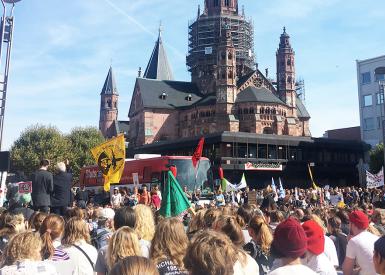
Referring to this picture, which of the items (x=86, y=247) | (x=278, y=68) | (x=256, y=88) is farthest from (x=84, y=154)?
(x=86, y=247)

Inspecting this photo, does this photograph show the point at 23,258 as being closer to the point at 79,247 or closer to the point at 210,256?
the point at 79,247

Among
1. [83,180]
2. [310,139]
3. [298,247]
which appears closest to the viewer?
[298,247]

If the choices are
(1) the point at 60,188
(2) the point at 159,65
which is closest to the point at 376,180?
(1) the point at 60,188

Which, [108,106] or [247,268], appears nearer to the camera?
[247,268]

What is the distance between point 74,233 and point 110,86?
351 feet

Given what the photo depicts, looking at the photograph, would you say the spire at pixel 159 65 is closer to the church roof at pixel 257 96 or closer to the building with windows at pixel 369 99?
the church roof at pixel 257 96

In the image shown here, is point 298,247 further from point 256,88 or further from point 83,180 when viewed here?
point 256,88

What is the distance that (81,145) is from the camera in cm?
6538

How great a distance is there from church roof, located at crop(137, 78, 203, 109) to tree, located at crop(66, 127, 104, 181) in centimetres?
1266

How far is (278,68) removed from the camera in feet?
250

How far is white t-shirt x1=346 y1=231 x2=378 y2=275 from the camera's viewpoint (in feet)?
17.2

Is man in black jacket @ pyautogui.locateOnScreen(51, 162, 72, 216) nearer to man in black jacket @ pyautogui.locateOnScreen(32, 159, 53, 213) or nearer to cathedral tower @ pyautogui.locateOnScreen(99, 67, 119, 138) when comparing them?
man in black jacket @ pyautogui.locateOnScreen(32, 159, 53, 213)

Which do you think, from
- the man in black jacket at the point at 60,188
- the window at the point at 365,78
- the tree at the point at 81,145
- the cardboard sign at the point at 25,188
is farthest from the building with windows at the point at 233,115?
the man in black jacket at the point at 60,188

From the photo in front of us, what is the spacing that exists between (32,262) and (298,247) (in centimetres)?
250
